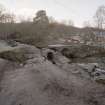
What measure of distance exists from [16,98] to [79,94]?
2.48 metres

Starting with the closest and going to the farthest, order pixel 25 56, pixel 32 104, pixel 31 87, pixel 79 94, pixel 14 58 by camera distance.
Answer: pixel 32 104, pixel 79 94, pixel 31 87, pixel 14 58, pixel 25 56

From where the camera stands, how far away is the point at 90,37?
3136 centimetres

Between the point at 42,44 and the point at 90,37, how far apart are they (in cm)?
1118

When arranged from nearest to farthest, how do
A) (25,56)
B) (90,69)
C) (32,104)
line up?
(32,104), (90,69), (25,56)

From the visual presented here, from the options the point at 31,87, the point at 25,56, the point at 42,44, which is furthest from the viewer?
the point at 42,44

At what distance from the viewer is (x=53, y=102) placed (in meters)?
5.37

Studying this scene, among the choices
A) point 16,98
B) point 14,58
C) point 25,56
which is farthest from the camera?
point 25,56

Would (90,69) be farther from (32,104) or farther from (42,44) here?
(42,44)

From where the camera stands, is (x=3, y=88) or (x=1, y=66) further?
(x=1, y=66)

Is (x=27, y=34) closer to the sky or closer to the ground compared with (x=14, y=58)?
closer to the sky

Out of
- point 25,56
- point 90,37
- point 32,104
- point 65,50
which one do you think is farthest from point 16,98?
point 90,37

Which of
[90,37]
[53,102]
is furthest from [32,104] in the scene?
[90,37]

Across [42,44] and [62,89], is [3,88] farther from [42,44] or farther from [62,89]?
[42,44]

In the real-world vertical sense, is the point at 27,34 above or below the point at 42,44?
above
